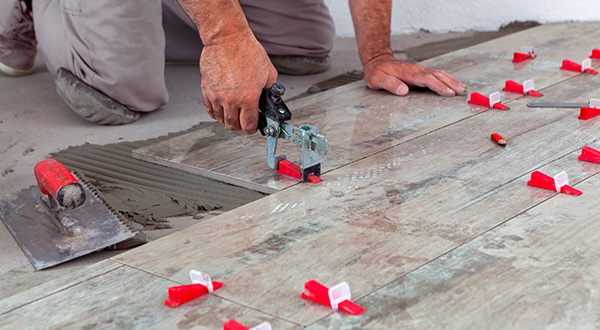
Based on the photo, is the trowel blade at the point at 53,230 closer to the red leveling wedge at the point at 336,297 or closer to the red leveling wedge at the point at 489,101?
the red leveling wedge at the point at 336,297

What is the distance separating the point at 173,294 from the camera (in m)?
1.14

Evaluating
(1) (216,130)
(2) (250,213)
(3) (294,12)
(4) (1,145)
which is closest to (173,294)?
(2) (250,213)

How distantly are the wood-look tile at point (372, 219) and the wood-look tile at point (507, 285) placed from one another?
0.16 feet

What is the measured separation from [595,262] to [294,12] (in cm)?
218

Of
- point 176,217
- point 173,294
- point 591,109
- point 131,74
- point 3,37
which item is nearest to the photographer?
point 173,294

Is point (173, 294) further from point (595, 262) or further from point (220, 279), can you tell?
point (595, 262)

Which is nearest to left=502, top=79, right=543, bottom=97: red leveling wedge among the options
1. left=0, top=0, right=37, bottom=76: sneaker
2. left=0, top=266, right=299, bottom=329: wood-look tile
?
left=0, top=266, right=299, bottom=329: wood-look tile

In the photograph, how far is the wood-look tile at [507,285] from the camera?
106cm

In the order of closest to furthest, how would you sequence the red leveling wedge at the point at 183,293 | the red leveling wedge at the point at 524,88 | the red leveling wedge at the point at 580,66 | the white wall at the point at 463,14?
the red leveling wedge at the point at 183,293, the red leveling wedge at the point at 524,88, the red leveling wedge at the point at 580,66, the white wall at the point at 463,14

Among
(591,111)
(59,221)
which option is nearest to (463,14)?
(591,111)

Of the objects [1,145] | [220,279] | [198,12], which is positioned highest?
[198,12]

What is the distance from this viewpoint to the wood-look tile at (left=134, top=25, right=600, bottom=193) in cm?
186

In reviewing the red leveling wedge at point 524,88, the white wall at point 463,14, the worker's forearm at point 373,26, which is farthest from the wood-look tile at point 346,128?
the white wall at point 463,14

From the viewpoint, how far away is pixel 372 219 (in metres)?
1.45
